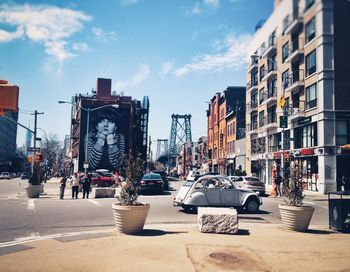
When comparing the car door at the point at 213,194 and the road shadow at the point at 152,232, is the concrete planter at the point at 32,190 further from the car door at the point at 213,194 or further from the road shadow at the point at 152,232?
the road shadow at the point at 152,232

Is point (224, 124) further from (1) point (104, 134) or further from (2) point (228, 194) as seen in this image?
(2) point (228, 194)

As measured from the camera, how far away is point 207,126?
8488 cm

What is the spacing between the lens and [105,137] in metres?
63.8

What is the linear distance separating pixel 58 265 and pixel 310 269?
4.82 m

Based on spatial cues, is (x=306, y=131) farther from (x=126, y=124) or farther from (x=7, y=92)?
(x=126, y=124)

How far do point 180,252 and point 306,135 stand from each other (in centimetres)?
2657

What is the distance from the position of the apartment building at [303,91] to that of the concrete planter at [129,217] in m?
4.97

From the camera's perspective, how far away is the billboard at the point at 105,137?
6266cm

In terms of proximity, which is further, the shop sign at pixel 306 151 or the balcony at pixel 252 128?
the balcony at pixel 252 128

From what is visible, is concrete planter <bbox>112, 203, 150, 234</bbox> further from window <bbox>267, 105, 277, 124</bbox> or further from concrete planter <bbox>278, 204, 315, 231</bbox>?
window <bbox>267, 105, 277, 124</bbox>

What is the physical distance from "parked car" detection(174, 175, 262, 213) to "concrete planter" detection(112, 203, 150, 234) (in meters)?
5.36

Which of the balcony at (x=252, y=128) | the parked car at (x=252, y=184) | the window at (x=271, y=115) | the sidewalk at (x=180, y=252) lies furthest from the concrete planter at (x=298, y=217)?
the balcony at (x=252, y=128)

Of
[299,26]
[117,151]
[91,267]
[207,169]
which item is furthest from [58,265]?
[207,169]

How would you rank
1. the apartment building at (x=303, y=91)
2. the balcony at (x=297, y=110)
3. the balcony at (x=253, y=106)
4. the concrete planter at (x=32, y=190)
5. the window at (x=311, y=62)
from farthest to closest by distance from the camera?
the balcony at (x=253, y=106) → the concrete planter at (x=32, y=190) → the balcony at (x=297, y=110) → the window at (x=311, y=62) → the apartment building at (x=303, y=91)
